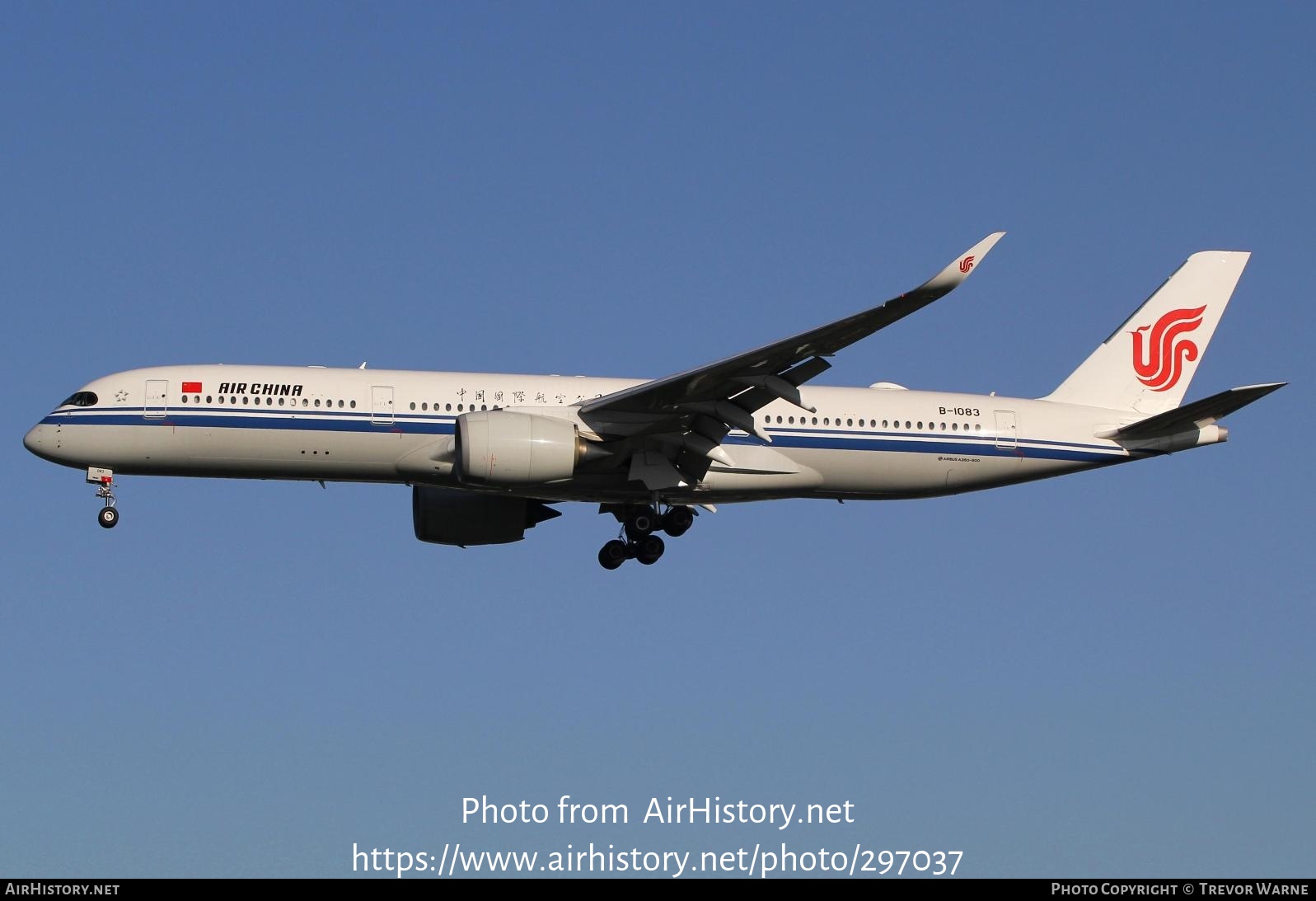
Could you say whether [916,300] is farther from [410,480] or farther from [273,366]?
[273,366]

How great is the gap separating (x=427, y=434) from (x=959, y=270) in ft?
38.9

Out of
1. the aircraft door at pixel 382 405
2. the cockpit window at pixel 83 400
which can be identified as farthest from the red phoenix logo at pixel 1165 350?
the cockpit window at pixel 83 400

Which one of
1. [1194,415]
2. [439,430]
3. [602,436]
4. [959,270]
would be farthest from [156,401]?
[1194,415]

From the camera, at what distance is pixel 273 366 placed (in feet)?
124

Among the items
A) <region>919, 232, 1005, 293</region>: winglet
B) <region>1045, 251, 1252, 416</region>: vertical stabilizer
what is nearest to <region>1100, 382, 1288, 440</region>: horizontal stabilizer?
<region>1045, 251, 1252, 416</region>: vertical stabilizer

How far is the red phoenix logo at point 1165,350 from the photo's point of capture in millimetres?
42625

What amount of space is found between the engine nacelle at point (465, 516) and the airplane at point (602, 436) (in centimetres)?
4

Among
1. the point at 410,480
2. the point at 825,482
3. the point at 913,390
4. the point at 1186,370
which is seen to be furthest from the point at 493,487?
the point at 1186,370

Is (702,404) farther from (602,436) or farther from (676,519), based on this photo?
(676,519)

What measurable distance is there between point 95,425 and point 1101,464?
2166 centimetres

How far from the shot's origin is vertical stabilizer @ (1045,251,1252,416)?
42.2 meters

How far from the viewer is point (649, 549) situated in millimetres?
39219

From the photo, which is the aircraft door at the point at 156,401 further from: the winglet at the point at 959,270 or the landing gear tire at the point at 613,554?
the winglet at the point at 959,270

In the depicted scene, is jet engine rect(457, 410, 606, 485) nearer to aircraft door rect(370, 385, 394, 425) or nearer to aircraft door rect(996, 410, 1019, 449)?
aircraft door rect(370, 385, 394, 425)
